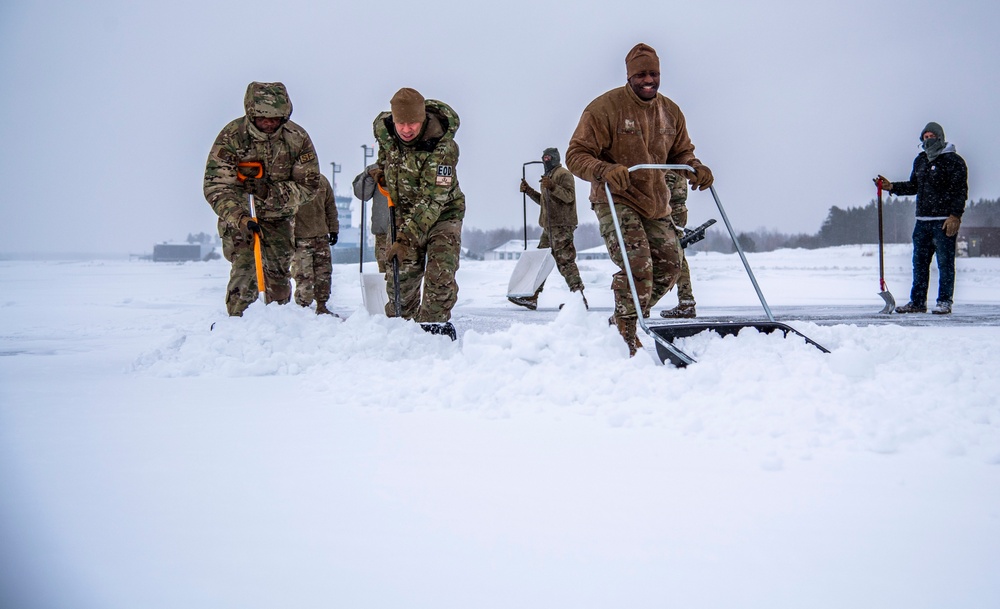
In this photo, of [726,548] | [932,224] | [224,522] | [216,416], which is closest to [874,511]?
[726,548]

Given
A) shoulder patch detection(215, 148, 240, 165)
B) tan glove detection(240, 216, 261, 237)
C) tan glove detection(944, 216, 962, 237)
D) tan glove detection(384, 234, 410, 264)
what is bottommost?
tan glove detection(384, 234, 410, 264)

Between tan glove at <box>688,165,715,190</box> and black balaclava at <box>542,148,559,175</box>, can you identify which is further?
black balaclava at <box>542,148,559,175</box>

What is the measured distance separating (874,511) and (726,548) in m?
0.50

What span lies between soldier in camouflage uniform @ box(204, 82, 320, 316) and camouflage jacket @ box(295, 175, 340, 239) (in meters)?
1.88

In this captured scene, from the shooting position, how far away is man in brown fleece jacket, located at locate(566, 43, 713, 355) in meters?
4.42

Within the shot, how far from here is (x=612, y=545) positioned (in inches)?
62.5

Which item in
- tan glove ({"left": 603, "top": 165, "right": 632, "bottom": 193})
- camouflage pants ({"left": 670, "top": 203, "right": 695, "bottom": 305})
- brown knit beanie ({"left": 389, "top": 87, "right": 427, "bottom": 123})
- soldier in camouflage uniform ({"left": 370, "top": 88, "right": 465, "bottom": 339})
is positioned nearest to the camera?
tan glove ({"left": 603, "top": 165, "right": 632, "bottom": 193})

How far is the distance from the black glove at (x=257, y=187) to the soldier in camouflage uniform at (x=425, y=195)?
2.80ft

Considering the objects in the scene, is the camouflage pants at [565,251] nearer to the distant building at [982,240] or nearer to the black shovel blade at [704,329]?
the black shovel blade at [704,329]

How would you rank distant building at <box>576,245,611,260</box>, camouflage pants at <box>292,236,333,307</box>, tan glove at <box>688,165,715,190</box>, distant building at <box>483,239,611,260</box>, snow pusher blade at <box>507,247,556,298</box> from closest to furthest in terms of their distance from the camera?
tan glove at <box>688,165,715,190</box>
camouflage pants at <box>292,236,333,307</box>
snow pusher blade at <box>507,247,556,298</box>
distant building at <box>483,239,611,260</box>
distant building at <box>576,245,611,260</box>

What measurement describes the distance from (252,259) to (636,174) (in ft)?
9.80

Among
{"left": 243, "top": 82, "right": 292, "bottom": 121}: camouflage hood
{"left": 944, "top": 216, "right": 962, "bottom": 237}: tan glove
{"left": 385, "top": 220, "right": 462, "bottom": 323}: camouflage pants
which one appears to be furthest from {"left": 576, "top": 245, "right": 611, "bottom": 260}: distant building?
{"left": 243, "top": 82, "right": 292, "bottom": 121}: camouflage hood

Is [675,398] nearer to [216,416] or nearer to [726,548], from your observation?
[726,548]

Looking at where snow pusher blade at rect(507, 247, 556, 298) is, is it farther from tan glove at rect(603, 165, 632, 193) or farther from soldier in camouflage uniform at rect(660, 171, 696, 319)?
tan glove at rect(603, 165, 632, 193)
